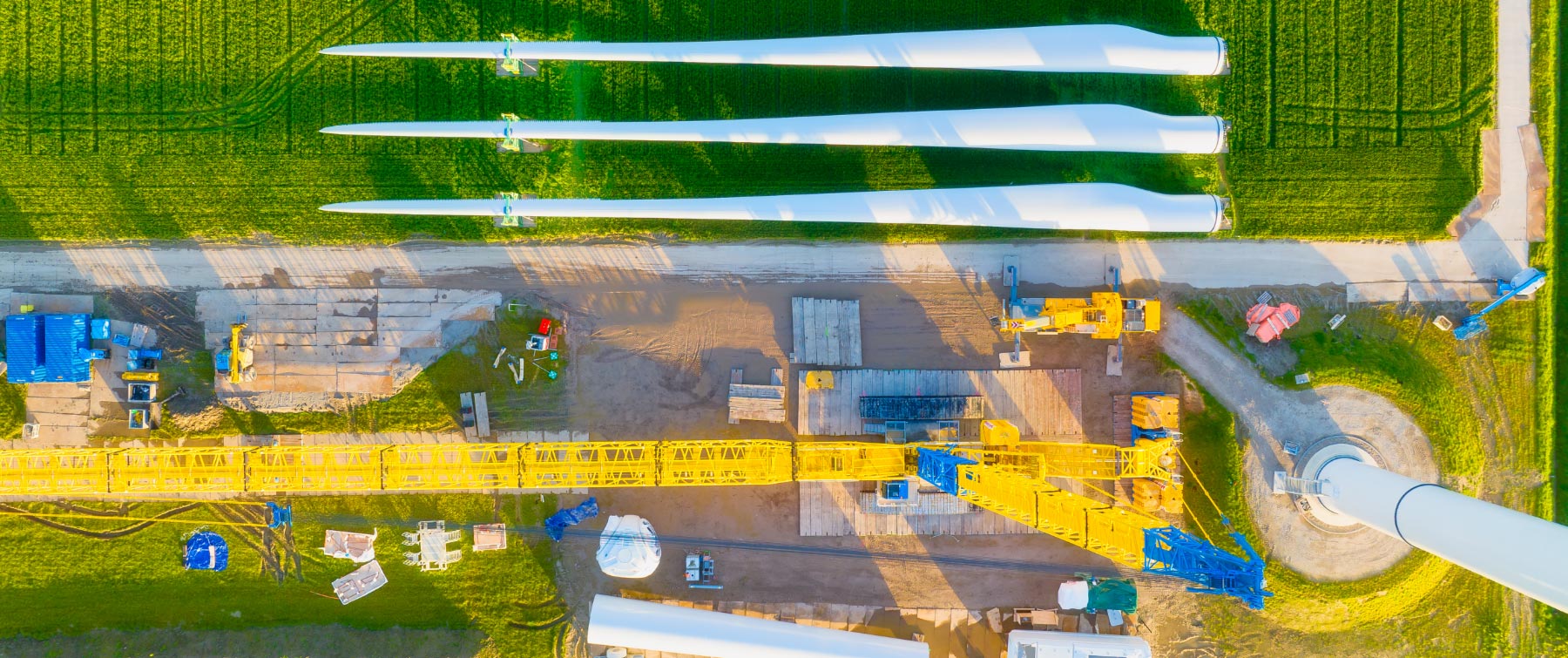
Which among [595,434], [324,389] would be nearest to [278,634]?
[324,389]

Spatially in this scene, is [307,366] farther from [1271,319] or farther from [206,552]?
[1271,319]

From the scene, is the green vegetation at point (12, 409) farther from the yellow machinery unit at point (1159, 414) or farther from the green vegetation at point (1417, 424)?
the green vegetation at point (1417, 424)

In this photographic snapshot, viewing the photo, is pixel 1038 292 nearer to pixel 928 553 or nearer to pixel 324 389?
pixel 928 553

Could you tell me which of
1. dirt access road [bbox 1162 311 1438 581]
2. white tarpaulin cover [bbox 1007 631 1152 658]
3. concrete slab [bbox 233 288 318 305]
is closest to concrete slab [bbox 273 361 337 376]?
concrete slab [bbox 233 288 318 305]

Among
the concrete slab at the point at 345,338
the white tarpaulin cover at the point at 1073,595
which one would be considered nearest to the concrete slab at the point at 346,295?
the concrete slab at the point at 345,338

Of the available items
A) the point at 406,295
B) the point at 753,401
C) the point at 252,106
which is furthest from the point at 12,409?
the point at 753,401

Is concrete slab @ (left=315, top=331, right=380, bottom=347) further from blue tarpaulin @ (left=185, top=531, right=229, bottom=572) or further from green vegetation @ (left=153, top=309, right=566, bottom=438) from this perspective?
blue tarpaulin @ (left=185, top=531, right=229, bottom=572)
